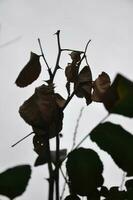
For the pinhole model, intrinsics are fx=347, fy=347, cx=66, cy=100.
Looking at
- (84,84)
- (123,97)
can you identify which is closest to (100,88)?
(84,84)

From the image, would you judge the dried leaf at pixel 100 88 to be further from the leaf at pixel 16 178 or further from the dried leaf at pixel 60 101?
the leaf at pixel 16 178

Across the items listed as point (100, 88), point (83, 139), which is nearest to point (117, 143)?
point (83, 139)

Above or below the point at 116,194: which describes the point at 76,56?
above

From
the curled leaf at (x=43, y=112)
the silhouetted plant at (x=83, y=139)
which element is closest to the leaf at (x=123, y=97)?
the silhouetted plant at (x=83, y=139)

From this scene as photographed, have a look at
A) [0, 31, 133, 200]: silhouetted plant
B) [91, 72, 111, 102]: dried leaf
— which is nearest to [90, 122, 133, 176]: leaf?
[0, 31, 133, 200]: silhouetted plant

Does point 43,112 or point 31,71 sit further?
point 31,71

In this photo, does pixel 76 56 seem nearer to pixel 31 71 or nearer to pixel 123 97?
pixel 31 71
